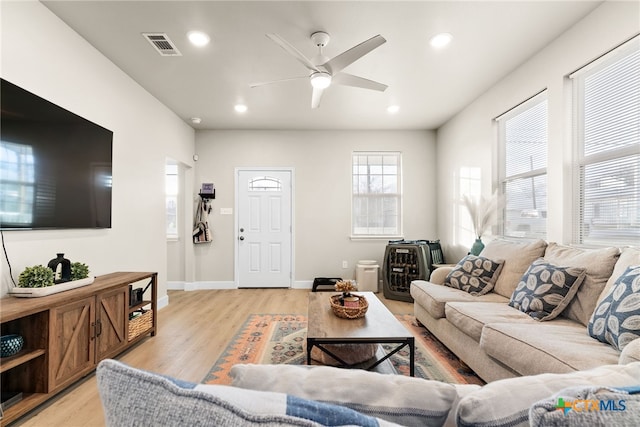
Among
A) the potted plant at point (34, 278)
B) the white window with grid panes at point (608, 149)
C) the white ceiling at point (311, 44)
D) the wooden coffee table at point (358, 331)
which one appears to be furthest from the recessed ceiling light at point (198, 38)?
the white window with grid panes at point (608, 149)

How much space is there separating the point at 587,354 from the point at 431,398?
1403 mm

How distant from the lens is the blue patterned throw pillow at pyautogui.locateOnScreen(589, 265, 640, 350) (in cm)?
153

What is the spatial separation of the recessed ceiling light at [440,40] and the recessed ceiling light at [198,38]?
194 centimetres

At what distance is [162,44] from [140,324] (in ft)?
8.39

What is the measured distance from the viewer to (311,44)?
2.82 metres

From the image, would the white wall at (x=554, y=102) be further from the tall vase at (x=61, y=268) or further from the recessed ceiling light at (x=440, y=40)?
the tall vase at (x=61, y=268)

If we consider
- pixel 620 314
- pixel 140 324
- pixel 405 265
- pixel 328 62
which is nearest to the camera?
pixel 620 314

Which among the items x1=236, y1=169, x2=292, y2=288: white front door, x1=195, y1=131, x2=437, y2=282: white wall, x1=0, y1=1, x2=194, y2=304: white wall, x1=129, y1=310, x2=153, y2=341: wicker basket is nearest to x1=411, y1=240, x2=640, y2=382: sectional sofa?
x1=195, y1=131, x2=437, y2=282: white wall

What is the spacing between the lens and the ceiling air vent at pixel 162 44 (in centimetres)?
269

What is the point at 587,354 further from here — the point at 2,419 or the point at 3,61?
the point at 3,61

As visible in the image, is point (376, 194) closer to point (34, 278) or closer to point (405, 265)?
point (405, 265)

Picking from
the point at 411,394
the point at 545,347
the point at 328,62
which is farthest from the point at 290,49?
the point at 545,347

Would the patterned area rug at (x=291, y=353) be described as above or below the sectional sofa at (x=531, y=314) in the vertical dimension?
below

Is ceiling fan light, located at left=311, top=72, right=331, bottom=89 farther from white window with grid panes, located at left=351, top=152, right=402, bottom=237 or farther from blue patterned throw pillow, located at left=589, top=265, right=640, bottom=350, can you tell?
white window with grid panes, located at left=351, top=152, right=402, bottom=237
